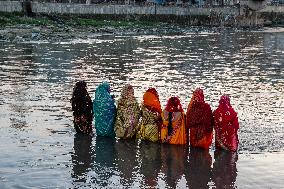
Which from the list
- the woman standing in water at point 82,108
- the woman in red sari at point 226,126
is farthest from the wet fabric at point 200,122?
the woman standing in water at point 82,108

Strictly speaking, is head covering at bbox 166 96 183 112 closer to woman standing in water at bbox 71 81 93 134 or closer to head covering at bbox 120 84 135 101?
head covering at bbox 120 84 135 101

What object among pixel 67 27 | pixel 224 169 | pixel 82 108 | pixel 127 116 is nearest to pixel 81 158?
pixel 127 116

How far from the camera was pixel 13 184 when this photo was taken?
9.43 metres

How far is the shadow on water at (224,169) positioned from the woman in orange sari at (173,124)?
839 millimetres

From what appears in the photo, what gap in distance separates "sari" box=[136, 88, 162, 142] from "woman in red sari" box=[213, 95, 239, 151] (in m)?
1.25

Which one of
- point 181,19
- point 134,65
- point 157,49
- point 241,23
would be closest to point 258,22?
point 241,23

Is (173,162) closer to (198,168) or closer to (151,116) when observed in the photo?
(198,168)

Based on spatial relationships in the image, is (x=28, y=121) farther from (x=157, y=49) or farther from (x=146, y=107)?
(x=157, y=49)

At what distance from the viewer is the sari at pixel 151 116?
12.1 m

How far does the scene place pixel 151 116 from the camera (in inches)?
478

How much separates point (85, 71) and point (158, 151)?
14.0 m

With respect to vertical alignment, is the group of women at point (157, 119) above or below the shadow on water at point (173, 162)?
above

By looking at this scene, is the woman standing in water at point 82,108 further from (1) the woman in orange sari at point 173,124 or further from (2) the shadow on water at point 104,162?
(1) the woman in orange sari at point 173,124

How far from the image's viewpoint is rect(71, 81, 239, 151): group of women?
11.8 m
